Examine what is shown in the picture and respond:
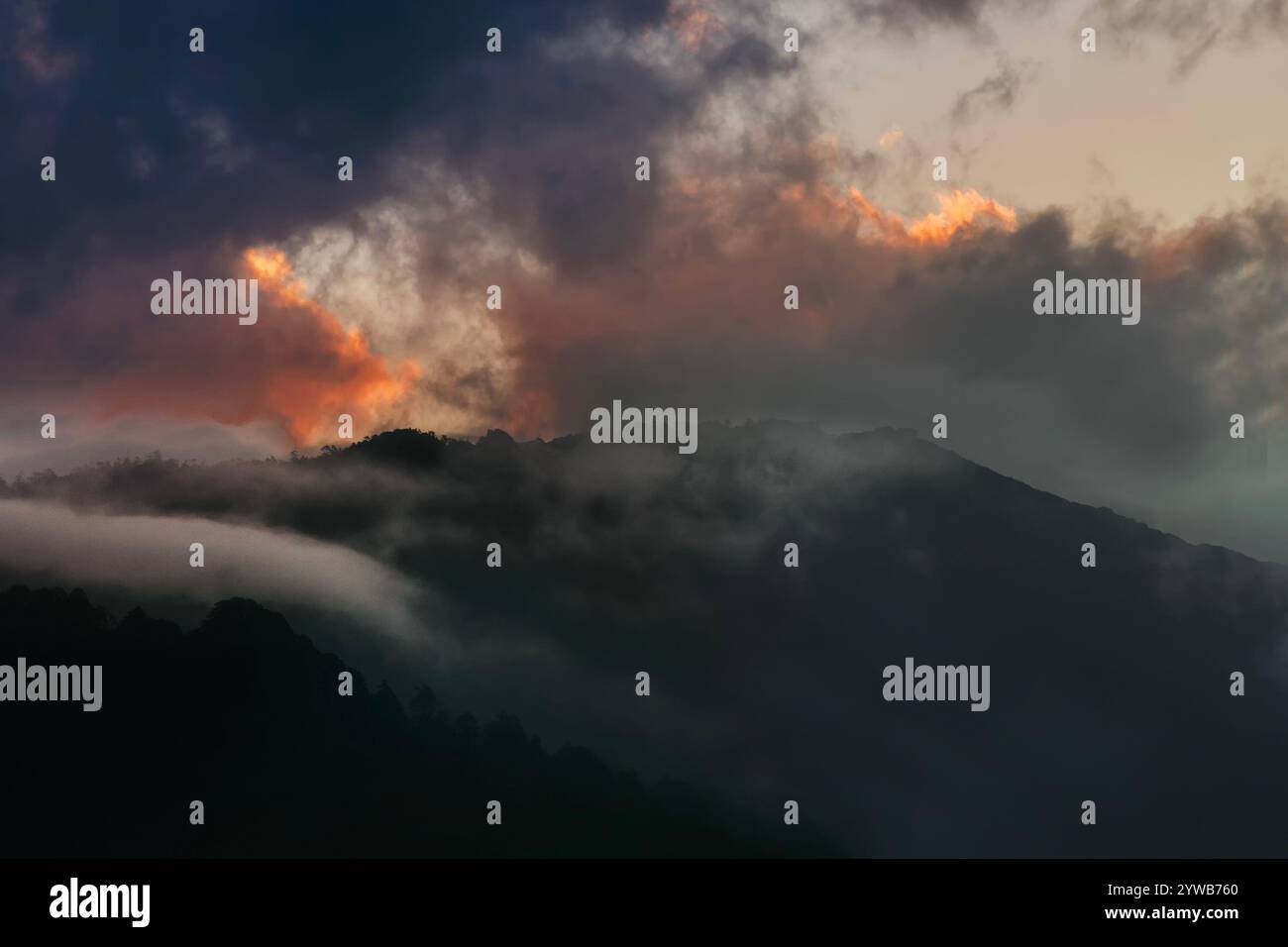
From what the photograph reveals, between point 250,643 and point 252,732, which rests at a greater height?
point 250,643

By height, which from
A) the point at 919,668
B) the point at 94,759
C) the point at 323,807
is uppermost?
the point at 919,668

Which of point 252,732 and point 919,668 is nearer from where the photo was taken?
point 919,668

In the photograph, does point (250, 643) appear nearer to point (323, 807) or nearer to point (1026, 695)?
point (323, 807)

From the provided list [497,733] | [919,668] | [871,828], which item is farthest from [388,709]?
[919,668]
